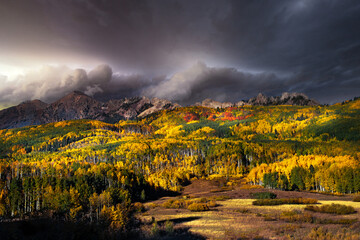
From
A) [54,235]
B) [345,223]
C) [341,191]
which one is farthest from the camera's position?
[341,191]

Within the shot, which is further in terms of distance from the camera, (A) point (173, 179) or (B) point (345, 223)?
(A) point (173, 179)

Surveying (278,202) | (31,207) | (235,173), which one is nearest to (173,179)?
(235,173)

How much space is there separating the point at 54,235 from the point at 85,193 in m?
77.3

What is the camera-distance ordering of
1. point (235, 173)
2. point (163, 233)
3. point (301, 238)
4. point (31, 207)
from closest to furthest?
point (301, 238) → point (163, 233) → point (31, 207) → point (235, 173)

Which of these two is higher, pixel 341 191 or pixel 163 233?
pixel 163 233

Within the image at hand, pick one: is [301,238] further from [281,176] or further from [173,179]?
[173,179]

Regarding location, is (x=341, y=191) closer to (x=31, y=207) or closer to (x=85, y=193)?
(x=85, y=193)

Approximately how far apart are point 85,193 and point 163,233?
70.7 metres

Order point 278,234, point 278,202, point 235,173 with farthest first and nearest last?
point 235,173 → point 278,202 → point 278,234

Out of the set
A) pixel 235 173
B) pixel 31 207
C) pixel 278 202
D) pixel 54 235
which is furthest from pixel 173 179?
pixel 54 235

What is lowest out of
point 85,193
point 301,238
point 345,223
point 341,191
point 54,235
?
point 341,191

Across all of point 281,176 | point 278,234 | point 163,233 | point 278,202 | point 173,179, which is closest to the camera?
point 278,234

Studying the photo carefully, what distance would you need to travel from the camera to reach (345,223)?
27.9 metres

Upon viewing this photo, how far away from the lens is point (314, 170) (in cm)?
10694
